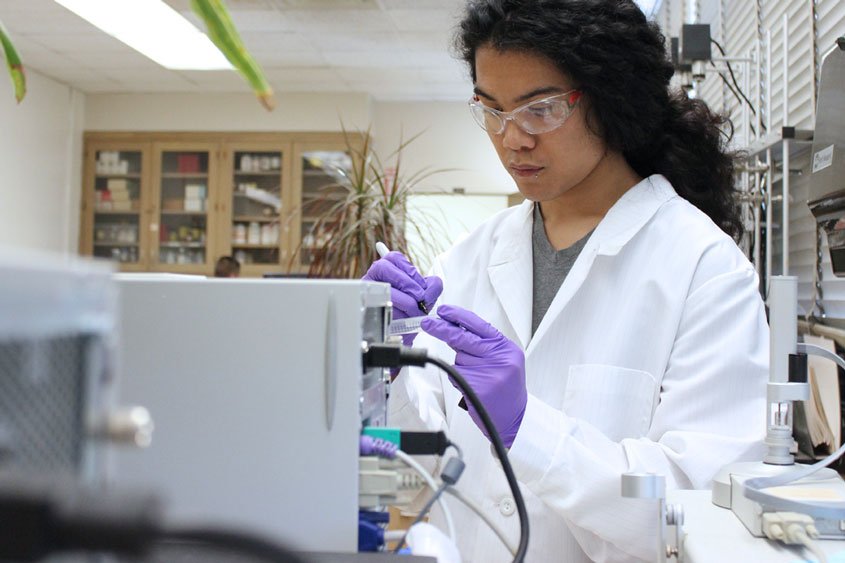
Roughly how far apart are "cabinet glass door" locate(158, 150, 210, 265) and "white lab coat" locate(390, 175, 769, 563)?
5.61 metres

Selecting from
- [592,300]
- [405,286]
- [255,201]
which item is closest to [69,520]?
[405,286]

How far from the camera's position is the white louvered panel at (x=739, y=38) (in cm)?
262

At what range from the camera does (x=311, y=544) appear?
1.65 ft

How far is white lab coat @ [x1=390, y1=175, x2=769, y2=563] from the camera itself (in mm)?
898

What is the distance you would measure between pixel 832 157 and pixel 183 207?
19.5ft

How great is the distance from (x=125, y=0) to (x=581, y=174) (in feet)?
13.1

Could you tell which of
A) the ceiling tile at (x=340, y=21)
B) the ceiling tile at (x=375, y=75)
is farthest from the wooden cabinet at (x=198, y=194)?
the ceiling tile at (x=340, y=21)

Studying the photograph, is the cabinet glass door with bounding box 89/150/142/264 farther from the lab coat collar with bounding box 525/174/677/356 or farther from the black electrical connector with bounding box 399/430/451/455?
the black electrical connector with bounding box 399/430/451/455

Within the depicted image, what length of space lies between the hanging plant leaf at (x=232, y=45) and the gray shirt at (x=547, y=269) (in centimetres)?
87

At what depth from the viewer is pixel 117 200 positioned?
661 centimetres

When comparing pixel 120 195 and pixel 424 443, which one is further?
pixel 120 195

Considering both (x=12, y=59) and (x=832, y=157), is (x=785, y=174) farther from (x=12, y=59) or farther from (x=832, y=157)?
(x=12, y=59)

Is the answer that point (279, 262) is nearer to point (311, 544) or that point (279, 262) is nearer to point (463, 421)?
point (463, 421)

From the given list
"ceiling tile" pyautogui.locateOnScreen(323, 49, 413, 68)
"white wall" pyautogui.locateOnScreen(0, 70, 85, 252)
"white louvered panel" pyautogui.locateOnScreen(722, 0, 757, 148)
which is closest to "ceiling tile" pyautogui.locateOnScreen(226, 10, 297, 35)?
"ceiling tile" pyautogui.locateOnScreen(323, 49, 413, 68)
